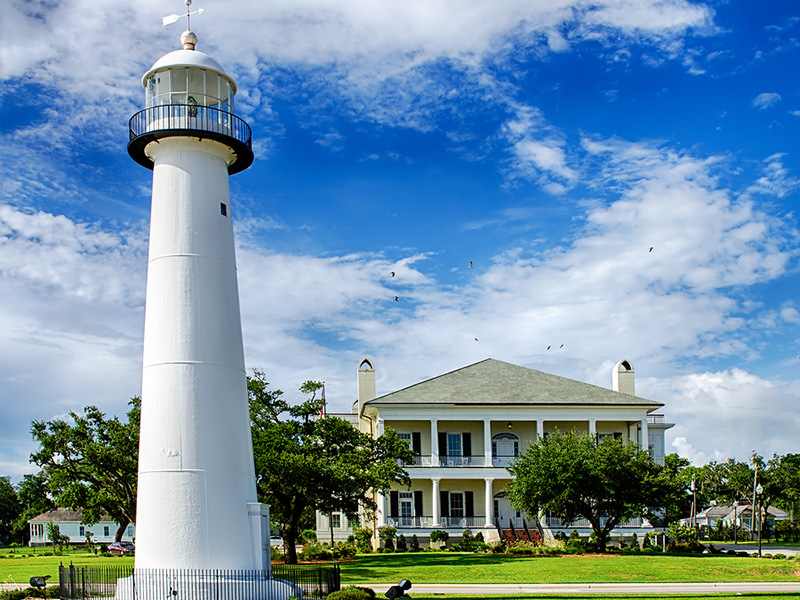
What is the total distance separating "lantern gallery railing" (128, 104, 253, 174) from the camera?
19.8 m

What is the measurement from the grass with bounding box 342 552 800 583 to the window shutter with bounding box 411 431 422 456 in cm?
1288

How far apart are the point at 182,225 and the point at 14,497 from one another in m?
82.3

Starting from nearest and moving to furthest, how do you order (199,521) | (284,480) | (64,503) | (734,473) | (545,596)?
1. (199,521)
2. (545,596)
3. (284,480)
4. (64,503)
5. (734,473)

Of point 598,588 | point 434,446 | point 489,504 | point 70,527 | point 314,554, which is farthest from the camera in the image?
point 70,527

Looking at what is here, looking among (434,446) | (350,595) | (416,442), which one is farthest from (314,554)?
(350,595)

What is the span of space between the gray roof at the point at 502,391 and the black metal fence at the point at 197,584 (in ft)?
89.7

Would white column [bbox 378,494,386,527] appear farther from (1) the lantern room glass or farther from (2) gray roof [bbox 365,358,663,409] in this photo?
(1) the lantern room glass

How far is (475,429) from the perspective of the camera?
51406 millimetres

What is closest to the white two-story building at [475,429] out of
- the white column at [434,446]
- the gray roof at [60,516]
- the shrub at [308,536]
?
the white column at [434,446]

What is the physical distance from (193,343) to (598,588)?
45.7 feet

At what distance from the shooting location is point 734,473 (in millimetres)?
78688

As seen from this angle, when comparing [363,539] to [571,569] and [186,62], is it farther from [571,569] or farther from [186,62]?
[186,62]

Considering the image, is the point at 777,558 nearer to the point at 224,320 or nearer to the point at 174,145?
the point at 224,320

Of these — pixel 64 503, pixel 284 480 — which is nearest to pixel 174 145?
pixel 284 480
